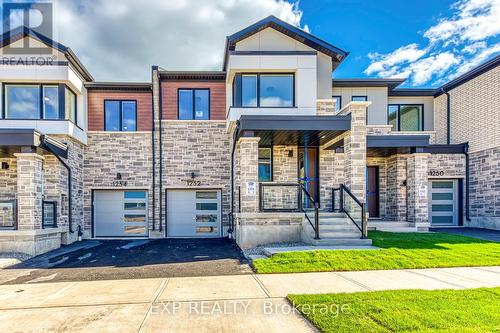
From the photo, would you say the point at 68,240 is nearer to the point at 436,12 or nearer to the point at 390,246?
the point at 390,246

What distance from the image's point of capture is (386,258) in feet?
24.4

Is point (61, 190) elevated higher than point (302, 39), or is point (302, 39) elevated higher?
point (302, 39)

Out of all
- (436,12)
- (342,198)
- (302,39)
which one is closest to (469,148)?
(436,12)

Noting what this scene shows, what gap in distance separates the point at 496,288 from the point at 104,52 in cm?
1770

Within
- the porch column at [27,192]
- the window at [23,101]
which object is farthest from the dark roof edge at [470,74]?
the window at [23,101]

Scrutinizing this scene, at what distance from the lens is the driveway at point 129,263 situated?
22.5 feet

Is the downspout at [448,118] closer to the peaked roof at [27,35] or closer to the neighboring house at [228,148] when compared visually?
the neighboring house at [228,148]

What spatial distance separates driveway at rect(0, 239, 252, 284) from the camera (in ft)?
22.5

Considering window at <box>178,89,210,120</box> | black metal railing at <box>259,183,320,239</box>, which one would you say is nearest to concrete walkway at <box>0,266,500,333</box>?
black metal railing at <box>259,183,320,239</box>

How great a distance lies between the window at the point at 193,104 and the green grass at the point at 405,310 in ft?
33.4

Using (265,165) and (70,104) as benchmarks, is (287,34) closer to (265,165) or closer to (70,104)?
(265,165)

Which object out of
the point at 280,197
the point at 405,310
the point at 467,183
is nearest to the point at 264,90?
the point at 280,197

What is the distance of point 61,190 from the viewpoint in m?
11.5

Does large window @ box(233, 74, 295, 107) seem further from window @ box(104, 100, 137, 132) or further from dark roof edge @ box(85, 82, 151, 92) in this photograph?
window @ box(104, 100, 137, 132)
